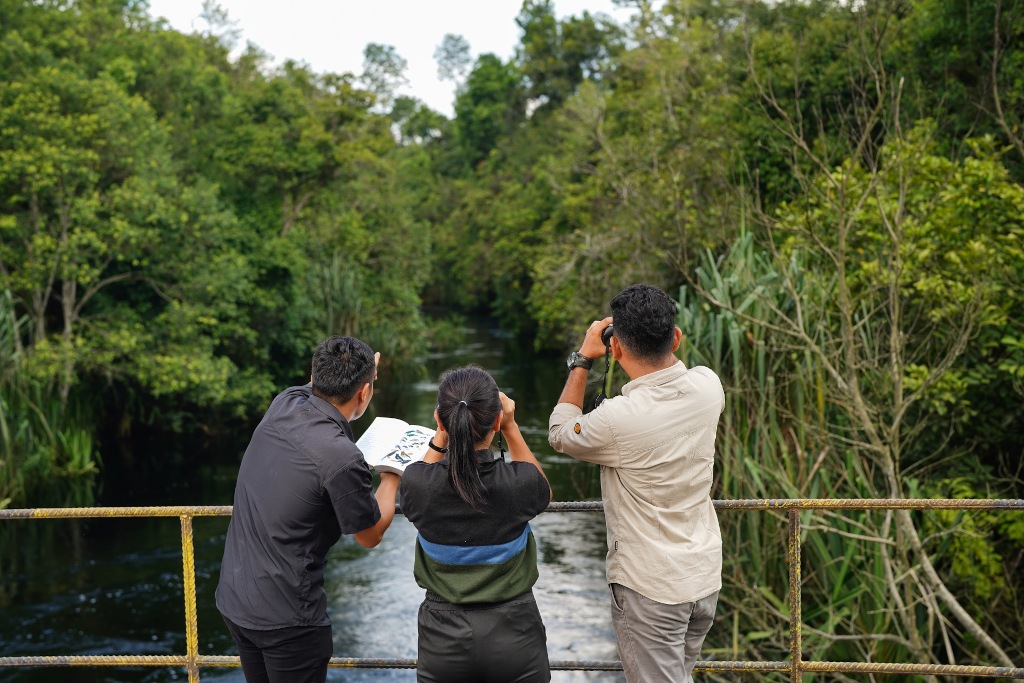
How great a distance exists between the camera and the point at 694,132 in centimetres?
1812

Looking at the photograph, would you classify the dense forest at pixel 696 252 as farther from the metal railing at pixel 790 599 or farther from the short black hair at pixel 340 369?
the short black hair at pixel 340 369

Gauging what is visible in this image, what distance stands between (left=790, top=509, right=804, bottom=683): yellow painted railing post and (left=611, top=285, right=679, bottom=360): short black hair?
0.80 m

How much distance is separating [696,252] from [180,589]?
828 centimetres

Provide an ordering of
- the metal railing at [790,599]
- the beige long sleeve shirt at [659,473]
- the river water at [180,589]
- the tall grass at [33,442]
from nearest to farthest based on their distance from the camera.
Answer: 1. the beige long sleeve shirt at [659,473]
2. the metal railing at [790,599]
3. the river water at [180,589]
4. the tall grass at [33,442]

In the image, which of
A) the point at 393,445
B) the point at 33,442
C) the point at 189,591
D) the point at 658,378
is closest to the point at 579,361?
the point at 658,378

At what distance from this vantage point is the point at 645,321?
2.75 m

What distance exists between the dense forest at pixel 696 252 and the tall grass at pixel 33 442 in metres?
0.07

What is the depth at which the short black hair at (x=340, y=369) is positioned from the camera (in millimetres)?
2939

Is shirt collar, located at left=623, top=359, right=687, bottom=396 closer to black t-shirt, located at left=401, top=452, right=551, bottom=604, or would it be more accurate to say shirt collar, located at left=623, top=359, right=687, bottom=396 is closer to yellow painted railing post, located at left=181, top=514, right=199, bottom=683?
black t-shirt, located at left=401, top=452, right=551, bottom=604

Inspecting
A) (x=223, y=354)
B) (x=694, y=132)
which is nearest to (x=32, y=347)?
(x=223, y=354)

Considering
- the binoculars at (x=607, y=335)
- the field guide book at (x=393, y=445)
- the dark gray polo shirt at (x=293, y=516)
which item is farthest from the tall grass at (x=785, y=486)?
the dark gray polo shirt at (x=293, y=516)

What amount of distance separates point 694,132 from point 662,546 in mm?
16291

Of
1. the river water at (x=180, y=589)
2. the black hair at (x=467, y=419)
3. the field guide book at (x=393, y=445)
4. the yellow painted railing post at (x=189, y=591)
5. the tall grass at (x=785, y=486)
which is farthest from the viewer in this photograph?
the river water at (x=180, y=589)

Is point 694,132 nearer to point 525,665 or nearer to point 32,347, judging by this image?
point 32,347
